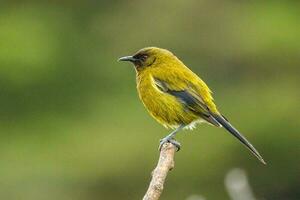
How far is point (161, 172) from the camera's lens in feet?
20.7

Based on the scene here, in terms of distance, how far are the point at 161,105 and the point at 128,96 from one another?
49.3 feet

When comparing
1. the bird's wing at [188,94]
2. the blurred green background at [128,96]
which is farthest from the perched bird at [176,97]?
the blurred green background at [128,96]

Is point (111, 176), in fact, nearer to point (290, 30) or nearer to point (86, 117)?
point (86, 117)

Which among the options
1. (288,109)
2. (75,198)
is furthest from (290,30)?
(75,198)

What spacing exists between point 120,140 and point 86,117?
154cm

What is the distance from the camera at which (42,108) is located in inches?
924

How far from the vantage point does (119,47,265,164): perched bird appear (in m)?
8.23

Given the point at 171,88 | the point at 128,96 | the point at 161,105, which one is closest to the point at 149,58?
the point at 171,88

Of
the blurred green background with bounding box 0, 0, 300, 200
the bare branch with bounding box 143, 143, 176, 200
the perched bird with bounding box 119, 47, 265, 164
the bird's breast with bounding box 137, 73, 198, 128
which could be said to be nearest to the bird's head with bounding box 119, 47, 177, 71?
the perched bird with bounding box 119, 47, 265, 164

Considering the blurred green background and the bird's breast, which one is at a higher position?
the bird's breast

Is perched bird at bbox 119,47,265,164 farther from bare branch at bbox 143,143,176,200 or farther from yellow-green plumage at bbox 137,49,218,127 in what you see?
bare branch at bbox 143,143,176,200

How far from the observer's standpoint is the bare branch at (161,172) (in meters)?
5.96

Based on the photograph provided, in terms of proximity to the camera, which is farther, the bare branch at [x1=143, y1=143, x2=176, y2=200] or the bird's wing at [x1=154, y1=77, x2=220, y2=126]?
the bird's wing at [x1=154, y1=77, x2=220, y2=126]

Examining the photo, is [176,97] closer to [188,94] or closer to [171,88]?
[171,88]
